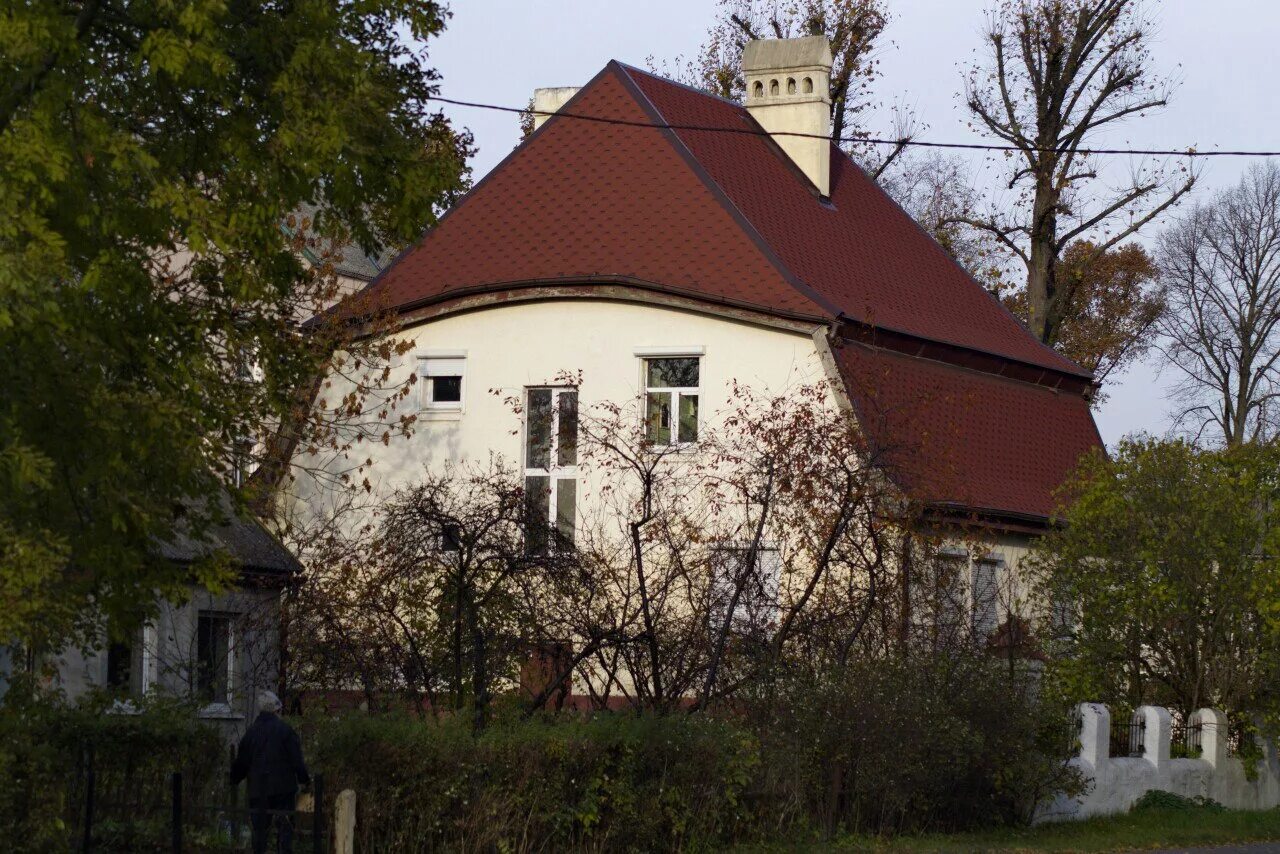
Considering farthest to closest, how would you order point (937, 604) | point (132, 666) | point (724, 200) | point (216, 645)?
1. point (724, 200)
2. point (216, 645)
3. point (132, 666)
4. point (937, 604)

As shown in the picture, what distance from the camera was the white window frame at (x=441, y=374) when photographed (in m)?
27.4

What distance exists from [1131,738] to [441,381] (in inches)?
453

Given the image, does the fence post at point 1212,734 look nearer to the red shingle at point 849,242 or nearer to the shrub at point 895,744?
the shrub at point 895,744

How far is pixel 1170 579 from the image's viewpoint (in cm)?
2217

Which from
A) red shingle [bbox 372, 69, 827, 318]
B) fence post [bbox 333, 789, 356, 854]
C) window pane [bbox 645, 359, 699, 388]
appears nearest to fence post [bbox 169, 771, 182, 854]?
fence post [bbox 333, 789, 356, 854]

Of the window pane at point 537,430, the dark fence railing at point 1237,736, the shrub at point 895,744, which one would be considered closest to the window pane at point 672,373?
the window pane at point 537,430

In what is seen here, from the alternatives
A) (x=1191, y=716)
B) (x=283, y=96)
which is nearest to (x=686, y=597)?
(x=1191, y=716)

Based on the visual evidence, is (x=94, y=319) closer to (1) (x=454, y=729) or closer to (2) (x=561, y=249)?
(1) (x=454, y=729)

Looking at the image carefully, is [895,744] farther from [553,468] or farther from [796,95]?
[796,95]

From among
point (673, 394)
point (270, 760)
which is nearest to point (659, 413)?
point (673, 394)

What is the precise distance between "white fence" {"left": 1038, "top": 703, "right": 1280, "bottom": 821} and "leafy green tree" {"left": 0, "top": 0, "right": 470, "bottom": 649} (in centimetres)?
1051

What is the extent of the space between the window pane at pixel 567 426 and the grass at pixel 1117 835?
25.1ft

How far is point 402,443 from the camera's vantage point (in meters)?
27.6

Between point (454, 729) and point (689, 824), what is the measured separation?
215cm
